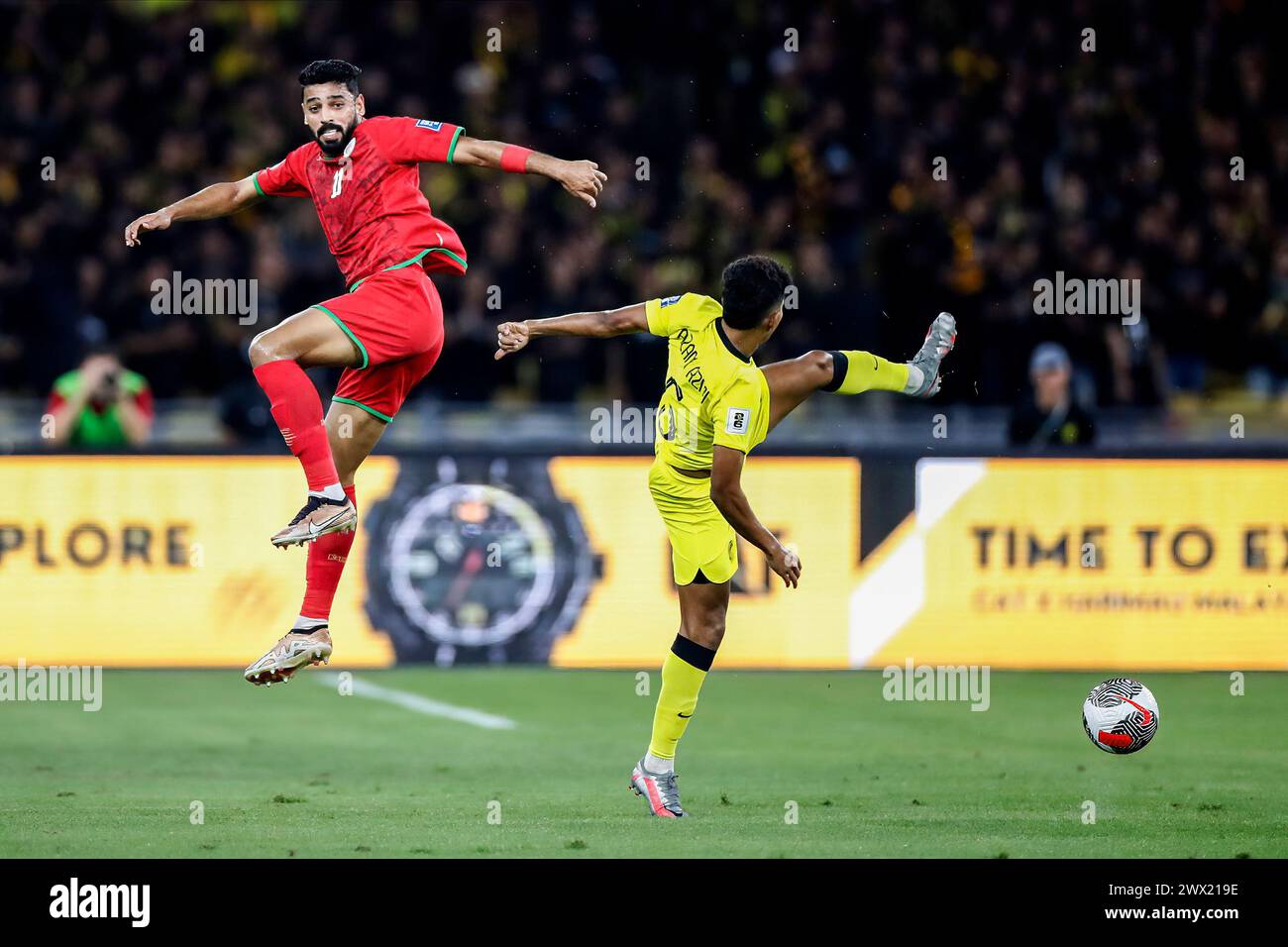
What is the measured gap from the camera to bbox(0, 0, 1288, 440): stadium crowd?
59.6 ft

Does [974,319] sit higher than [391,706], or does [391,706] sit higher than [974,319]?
[974,319]

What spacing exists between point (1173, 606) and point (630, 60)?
29.9 ft

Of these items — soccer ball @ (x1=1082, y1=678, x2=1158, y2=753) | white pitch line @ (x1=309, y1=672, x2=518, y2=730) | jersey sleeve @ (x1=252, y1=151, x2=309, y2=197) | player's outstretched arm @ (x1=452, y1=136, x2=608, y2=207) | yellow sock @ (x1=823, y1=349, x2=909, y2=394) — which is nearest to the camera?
player's outstretched arm @ (x1=452, y1=136, x2=608, y2=207)

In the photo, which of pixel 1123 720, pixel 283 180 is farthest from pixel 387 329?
pixel 1123 720

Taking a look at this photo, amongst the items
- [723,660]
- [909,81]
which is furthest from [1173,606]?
[909,81]

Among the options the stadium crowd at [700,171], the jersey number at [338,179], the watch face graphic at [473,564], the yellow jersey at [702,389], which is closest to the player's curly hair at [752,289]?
the yellow jersey at [702,389]

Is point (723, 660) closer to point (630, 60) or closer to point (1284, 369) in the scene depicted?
point (1284, 369)

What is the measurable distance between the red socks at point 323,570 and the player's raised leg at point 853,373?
6.86 ft

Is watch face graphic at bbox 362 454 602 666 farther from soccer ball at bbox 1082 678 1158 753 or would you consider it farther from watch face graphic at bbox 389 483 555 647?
soccer ball at bbox 1082 678 1158 753

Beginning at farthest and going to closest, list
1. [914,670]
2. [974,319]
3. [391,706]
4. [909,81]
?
1. [909,81]
2. [974,319]
3. [914,670]
4. [391,706]

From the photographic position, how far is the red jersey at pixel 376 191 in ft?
29.5

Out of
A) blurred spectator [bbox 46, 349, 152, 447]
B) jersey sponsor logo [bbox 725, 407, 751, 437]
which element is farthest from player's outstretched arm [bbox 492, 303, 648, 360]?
blurred spectator [bbox 46, 349, 152, 447]

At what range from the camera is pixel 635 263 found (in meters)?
18.9

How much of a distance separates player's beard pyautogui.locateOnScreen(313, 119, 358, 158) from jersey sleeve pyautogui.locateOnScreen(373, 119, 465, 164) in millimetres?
126
